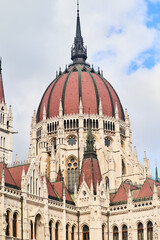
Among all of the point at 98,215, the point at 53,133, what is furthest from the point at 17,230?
the point at 53,133

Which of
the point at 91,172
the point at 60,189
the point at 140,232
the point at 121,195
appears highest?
the point at 91,172

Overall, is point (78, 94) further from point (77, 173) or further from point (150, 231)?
point (150, 231)

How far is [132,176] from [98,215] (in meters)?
19.3

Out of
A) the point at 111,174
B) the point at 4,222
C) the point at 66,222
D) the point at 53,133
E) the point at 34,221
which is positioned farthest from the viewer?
the point at 53,133

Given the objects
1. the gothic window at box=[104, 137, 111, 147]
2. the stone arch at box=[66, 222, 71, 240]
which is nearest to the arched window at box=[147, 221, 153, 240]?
the stone arch at box=[66, 222, 71, 240]

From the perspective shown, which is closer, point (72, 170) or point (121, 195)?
point (121, 195)

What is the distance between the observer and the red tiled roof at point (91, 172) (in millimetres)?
72488

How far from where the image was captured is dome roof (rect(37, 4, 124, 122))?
9338cm

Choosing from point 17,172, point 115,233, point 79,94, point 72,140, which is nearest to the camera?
point 17,172

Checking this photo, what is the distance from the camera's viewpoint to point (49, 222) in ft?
214

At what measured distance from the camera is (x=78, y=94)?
93688mm

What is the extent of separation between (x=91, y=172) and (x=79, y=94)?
23.3 meters

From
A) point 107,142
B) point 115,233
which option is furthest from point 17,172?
point 107,142

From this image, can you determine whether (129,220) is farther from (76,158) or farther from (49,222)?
(76,158)
